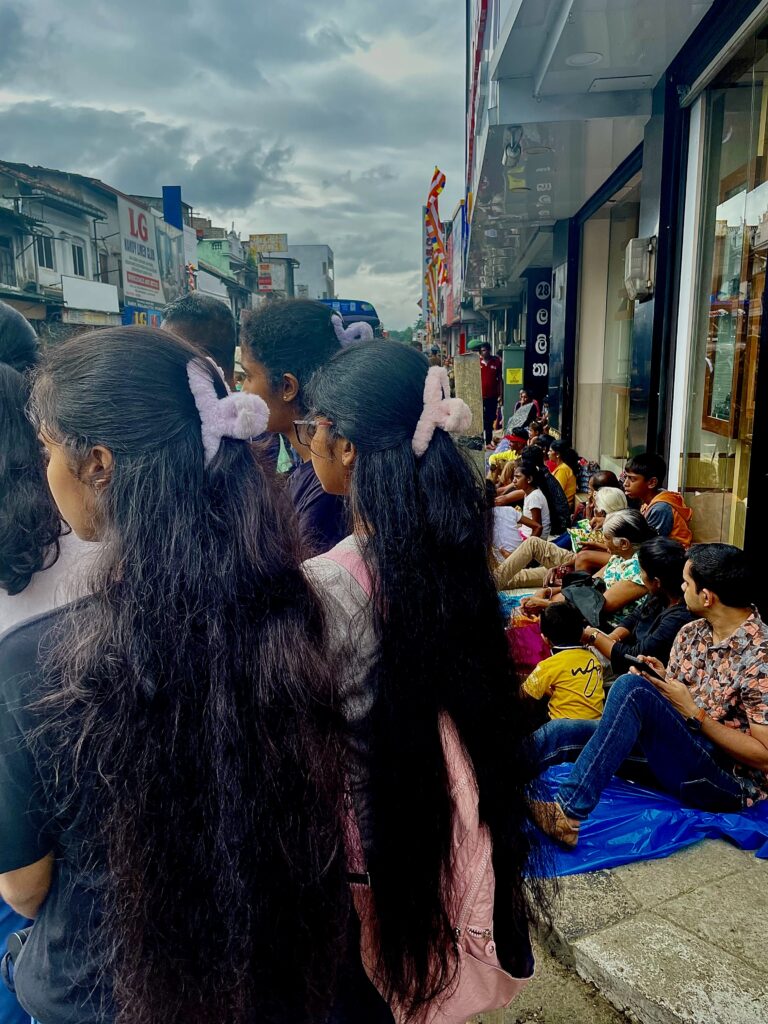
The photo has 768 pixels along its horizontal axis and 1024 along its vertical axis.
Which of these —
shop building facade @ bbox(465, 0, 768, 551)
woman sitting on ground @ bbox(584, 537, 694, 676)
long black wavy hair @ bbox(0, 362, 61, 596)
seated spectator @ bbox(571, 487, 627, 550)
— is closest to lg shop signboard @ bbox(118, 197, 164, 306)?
shop building facade @ bbox(465, 0, 768, 551)

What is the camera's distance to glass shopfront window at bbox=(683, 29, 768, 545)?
11.6ft

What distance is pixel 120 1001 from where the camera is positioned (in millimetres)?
949

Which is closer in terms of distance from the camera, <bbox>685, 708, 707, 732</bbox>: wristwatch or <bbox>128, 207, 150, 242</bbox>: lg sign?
<bbox>685, 708, 707, 732</bbox>: wristwatch

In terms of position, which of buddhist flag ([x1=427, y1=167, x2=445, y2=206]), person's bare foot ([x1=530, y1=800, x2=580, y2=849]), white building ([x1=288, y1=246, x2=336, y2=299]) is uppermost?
white building ([x1=288, y1=246, x2=336, y2=299])

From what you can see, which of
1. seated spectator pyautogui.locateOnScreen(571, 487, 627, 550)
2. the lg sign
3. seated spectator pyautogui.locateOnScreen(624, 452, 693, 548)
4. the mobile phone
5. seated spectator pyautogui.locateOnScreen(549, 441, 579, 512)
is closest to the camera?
the mobile phone

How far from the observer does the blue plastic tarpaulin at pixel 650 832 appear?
7.69 feet

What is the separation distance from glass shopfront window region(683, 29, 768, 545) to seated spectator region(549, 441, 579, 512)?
202 cm

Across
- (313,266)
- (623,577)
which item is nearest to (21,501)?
(623,577)

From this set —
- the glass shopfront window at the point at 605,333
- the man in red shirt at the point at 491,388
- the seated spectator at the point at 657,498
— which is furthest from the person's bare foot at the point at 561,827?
the man in red shirt at the point at 491,388

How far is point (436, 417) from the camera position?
48.9 inches

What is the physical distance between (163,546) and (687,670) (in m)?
2.30

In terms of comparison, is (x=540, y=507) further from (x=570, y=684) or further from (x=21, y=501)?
(x=21, y=501)

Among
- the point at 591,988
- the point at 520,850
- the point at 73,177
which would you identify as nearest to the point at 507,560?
the point at 591,988

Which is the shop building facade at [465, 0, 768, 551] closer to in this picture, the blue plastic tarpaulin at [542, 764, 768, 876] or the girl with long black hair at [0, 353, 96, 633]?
the blue plastic tarpaulin at [542, 764, 768, 876]
